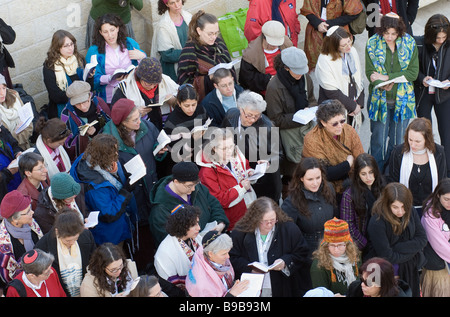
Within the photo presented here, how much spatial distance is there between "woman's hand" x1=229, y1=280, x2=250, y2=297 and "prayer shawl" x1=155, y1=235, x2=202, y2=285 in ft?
1.50

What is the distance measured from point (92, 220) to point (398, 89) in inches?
155

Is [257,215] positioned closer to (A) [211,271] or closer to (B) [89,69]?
(A) [211,271]

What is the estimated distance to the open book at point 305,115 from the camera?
8641 mm

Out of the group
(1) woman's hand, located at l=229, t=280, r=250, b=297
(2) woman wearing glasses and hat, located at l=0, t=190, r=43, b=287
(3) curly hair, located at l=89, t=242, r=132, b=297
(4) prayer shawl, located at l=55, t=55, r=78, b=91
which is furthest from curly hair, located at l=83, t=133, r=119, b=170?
(4) prayer shawl, located at l=55, t=55, r=78, b=91

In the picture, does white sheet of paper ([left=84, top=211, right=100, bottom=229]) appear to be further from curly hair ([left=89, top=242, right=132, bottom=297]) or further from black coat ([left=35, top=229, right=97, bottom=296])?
curly hair ([left=89, top=242, right=132, bottom=297])

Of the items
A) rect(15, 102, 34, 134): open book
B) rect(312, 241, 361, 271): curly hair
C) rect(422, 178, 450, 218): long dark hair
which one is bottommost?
rect(312, 241, 361, 271): curly hair

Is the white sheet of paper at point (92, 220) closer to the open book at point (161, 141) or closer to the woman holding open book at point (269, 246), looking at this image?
the open book at point (161, 141)

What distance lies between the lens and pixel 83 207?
757 cm

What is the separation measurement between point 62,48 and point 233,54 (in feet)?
7.76

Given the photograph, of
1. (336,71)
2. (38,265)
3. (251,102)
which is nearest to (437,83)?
(336,71)

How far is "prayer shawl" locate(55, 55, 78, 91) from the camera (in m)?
9.25

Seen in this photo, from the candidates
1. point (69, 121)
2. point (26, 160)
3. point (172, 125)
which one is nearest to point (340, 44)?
point (172, 125)

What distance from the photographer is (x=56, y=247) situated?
6.93 metres

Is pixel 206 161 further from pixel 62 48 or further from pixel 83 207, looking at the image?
pixel 62 48
